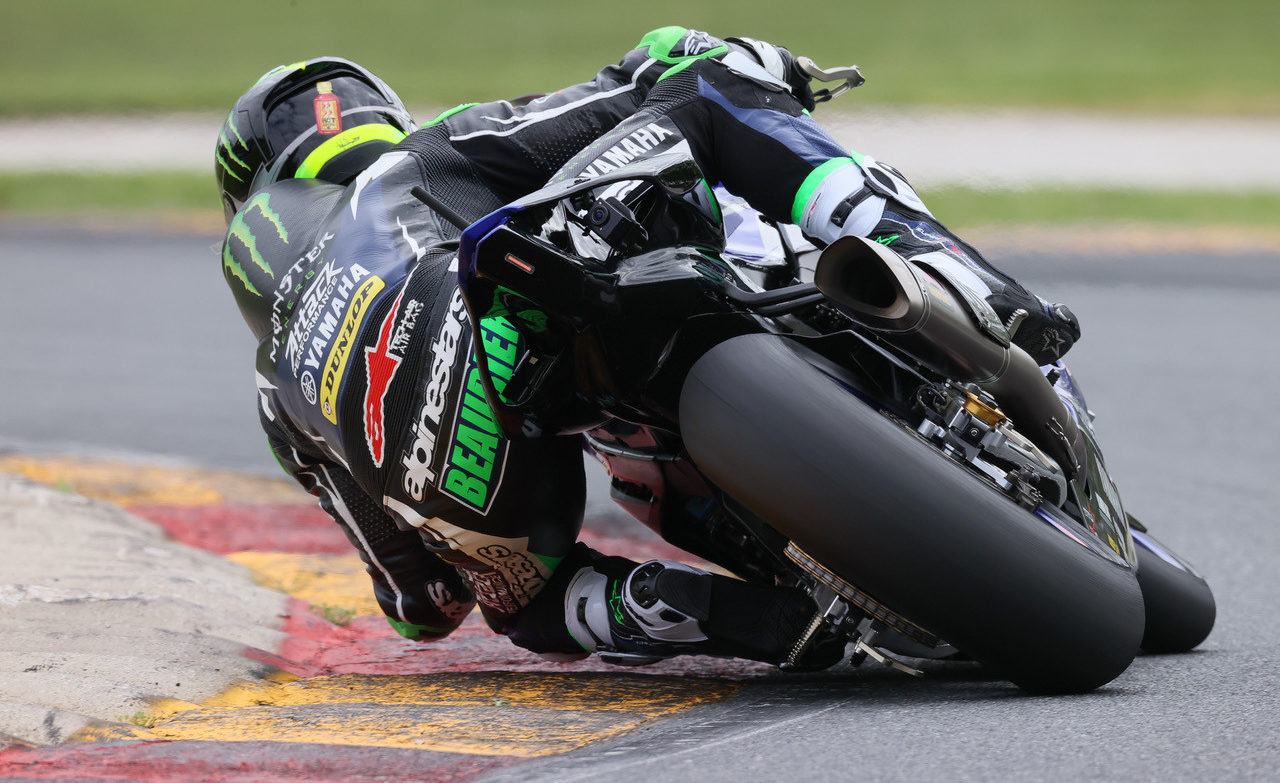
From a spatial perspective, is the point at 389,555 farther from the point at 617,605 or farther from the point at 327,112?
the point at 327,112

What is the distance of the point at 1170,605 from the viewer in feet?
10.2

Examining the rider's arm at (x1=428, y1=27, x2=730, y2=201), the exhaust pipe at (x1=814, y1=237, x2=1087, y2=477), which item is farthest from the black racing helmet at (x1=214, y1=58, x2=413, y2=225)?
the exhaust pipe at (x1=814, y1=237, x2=1087, y2=477)

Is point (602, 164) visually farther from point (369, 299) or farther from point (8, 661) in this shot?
point (8, 661)

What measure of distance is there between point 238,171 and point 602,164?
1133mm

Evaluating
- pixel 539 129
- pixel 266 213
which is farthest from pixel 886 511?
pixel 266 213

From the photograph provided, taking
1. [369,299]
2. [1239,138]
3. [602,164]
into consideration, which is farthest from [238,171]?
[1239,138]

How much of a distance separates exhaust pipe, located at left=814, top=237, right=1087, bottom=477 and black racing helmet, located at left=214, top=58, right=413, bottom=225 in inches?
53.4

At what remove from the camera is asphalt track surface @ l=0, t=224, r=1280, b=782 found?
7.10 feet

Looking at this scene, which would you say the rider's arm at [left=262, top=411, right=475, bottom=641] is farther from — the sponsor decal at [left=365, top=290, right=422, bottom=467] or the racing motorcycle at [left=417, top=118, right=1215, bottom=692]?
the racing motorcycle at [left=417, top=118, right=1215, bottom=692]

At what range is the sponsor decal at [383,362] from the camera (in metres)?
2.70

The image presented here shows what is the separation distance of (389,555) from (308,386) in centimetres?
48

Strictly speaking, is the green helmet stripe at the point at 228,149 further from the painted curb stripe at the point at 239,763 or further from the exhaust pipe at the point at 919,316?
the exhaust pipe at the point at 919,316

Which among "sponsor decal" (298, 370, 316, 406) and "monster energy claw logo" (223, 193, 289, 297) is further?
"monster energy claw logo" (223, 193, 289, 297)

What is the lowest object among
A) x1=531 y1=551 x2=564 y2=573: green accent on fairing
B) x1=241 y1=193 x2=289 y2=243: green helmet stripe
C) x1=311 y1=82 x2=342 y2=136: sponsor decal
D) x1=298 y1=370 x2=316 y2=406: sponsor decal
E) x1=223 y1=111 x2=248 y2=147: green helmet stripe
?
x1=531 y1=551 x2=564 y2=573: green accent on fairing
